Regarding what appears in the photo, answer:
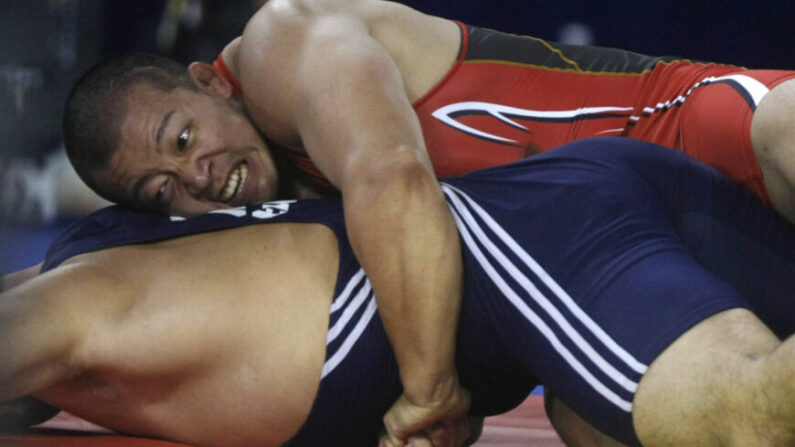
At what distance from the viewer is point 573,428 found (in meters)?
1.58

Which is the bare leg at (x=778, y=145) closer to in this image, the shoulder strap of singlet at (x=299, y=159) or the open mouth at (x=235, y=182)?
the shoulder strap of singlet at (x=299, y=159)

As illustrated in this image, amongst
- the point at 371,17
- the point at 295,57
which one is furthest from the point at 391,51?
the point at 295,57

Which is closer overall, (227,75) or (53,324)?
(53,324)

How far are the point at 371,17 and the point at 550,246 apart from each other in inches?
31.5

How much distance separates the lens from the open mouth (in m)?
1.99

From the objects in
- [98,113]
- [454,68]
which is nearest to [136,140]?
[98,113]

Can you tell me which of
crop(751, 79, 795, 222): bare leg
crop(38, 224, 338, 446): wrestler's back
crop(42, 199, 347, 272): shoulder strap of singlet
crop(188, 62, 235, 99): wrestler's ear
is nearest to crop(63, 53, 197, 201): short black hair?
crop(188, 62, 235, 99): wrestler's ear

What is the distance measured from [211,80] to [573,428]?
3.63 feet

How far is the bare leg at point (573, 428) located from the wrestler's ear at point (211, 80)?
976mm

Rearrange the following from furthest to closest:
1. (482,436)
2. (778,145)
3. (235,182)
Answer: (235,182)
(482,436)
(778,145)

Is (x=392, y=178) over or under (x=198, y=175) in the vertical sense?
over

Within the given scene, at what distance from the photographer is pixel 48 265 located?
1.53 m

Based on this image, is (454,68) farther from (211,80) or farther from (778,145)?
(778,145)

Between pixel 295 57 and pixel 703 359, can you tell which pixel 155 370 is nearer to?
pixel 295 57
